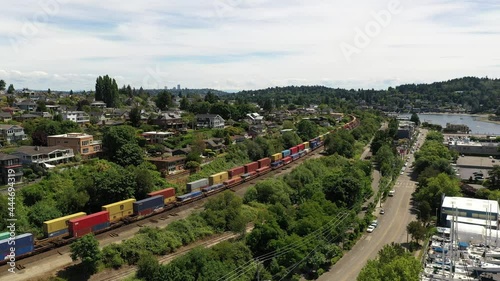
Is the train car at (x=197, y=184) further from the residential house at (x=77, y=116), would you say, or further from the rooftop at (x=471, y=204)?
the residential house at (x=77, y=116)

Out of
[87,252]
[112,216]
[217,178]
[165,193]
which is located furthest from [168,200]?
[87,252]

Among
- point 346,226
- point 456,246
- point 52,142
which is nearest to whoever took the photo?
point 456,246

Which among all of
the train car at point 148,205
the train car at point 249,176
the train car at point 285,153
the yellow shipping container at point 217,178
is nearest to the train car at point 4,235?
the train car at point 148,205

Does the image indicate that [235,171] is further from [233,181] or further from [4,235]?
[4,235]

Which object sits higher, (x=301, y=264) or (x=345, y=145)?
(x=345, y=145)

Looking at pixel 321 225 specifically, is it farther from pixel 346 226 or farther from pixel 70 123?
pixel 70 123

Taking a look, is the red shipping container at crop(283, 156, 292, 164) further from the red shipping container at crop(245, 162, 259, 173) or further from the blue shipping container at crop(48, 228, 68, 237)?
the blue shipping container at crop(48, 228, 68, 237)

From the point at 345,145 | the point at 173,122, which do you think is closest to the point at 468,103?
the point at 345,145
